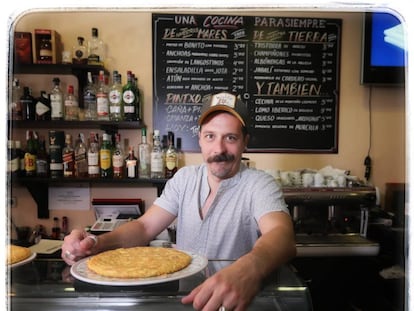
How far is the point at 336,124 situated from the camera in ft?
5.37

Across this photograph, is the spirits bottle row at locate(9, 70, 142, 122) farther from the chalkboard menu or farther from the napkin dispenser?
the napkin dispenser

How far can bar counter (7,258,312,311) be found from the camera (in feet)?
1.50

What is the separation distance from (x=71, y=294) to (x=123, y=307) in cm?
8

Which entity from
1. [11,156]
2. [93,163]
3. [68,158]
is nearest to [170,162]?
[93,163]

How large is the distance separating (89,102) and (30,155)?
13.2 inches

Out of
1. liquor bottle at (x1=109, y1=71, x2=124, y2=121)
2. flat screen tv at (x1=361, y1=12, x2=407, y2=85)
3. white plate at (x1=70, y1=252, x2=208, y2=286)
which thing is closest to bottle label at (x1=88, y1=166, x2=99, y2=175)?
liquor bottle at (x1=109, y1=71, x2=124, y2=121)

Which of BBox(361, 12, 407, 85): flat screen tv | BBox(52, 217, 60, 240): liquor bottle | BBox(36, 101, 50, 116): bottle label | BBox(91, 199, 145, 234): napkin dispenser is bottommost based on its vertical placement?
BBox(52, 217, 60, 240): liquor bottle

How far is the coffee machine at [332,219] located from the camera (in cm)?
135

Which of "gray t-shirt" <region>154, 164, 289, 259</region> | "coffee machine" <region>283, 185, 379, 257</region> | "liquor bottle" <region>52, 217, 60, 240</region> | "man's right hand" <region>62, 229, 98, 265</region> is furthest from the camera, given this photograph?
"liquor bottle" <region>52, 217, 60, 240</region>

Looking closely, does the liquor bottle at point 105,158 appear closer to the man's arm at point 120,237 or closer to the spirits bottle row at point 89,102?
the spirits bottle row at point 89,102

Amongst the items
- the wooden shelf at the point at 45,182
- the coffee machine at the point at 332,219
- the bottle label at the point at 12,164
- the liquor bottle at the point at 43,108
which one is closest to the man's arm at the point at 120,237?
the bottle label at the point at 12,164

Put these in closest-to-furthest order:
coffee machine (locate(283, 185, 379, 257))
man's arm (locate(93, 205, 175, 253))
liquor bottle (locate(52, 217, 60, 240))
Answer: man's arm (locate(93, 205, 175, 253)) < coffee machine (locate(283, 185, 379, 257)) < liquor bottle (locate(52, 217, 60, 240))

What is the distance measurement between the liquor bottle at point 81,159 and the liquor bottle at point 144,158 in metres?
0.24
